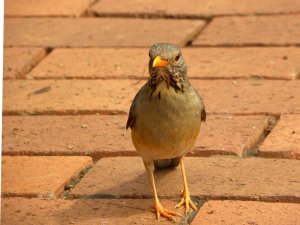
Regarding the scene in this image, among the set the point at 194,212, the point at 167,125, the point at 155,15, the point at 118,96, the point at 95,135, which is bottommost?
the point at 194,212

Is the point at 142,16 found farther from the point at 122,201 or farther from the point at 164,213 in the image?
the point at 164,213

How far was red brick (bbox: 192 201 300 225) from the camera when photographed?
5.25 metres

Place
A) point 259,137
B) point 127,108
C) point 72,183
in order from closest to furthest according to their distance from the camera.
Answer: point 72,183
point 259,137
point 127,108

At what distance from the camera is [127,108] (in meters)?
6.91

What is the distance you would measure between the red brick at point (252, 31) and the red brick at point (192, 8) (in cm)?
16

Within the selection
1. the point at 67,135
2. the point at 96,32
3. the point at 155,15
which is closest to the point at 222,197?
the point at 67,135

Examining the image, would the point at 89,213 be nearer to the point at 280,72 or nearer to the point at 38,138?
the point at 38,138

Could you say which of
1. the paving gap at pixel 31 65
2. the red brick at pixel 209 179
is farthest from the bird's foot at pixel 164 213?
the paving gap at pixel 31 65

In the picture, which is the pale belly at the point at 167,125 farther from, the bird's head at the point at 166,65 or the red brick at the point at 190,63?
the red brick at the point at 190,63

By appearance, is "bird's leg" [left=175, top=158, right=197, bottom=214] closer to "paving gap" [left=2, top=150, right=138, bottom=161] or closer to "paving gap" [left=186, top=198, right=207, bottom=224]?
"paving gap" [left=186, top=198, right=207, bottom=224]

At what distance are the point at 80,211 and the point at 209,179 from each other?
0.77m

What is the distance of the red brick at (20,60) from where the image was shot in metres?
7.69

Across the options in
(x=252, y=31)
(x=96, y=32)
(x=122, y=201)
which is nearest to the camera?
(x=122, y=201)

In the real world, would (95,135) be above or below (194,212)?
above
